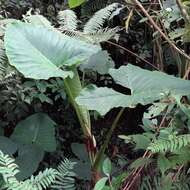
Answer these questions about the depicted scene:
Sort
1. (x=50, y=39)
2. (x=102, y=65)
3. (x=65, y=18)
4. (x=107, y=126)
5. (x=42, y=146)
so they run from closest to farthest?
(x=50, y=39), (x=102, y=65), (x=42, y=146), (x=65, y=18), (x=107, y=126)

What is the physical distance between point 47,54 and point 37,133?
50 cm

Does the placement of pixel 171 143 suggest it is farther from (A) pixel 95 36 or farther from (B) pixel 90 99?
(A) pixel 95 36

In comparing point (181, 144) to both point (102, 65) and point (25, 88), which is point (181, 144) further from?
point (25, 88)

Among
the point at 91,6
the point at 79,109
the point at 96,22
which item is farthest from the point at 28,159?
the point at 91,6

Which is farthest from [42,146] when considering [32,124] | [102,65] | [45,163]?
[102,65]

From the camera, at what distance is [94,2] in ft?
8.68

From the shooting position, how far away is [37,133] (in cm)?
191

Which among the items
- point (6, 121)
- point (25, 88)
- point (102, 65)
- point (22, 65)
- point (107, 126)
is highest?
point (22, 65)

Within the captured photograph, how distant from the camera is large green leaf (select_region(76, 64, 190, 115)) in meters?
1.22

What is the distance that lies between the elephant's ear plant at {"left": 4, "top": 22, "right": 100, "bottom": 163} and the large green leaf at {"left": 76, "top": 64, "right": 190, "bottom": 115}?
138 mm

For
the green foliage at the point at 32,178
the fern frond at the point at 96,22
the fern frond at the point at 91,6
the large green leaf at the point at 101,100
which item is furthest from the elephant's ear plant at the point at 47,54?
the fern frond at the point at 91,6

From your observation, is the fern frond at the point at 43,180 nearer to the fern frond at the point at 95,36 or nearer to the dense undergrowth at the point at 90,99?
the dense undergrowth at the point at 90,99

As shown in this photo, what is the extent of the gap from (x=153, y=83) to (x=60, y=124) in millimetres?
1102

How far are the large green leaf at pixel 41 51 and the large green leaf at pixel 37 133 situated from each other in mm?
489
